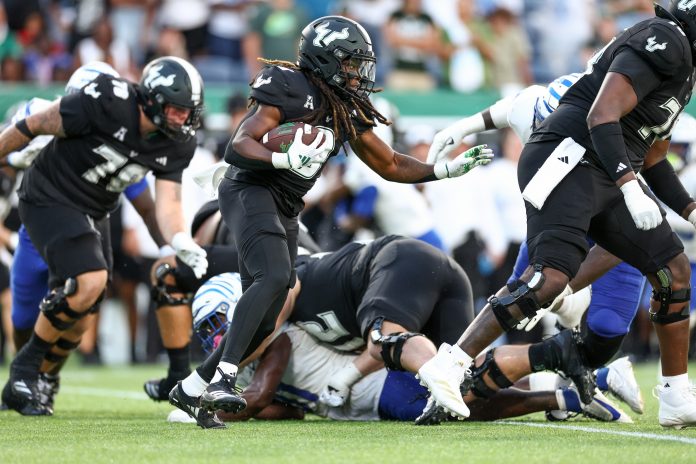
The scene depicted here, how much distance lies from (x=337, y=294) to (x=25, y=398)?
5.74 ft

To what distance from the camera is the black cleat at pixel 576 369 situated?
17.8 feet

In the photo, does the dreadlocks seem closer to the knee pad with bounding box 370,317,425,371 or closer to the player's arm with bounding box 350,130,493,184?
the player's arm with bounding box 350,130,493,184

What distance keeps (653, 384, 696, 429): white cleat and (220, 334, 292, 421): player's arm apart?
1749 millimetres

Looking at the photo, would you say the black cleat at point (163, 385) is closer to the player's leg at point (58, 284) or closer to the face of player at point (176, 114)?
the player's leg at point (58, 284)

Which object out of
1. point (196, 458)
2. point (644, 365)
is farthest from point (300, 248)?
point (644, 365)

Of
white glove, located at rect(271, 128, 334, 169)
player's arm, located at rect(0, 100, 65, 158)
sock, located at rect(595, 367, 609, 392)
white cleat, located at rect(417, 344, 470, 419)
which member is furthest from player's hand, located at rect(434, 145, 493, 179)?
player's arm, located at rect(0, 100, 65, 158)

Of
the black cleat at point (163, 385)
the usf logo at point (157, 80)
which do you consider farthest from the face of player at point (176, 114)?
the black cleat at point (163, 385)

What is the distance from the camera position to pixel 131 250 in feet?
34.4

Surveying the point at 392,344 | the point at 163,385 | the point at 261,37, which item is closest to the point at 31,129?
the point at 163,385

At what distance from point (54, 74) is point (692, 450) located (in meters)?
8.84

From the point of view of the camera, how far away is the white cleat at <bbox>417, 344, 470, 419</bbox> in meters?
4.86

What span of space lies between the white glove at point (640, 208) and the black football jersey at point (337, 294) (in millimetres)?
1373

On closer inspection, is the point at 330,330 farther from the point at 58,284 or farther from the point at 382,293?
the point at 58,284

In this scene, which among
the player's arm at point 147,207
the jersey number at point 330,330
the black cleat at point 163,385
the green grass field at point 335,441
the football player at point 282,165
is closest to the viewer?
the green grass field at point 335,441
